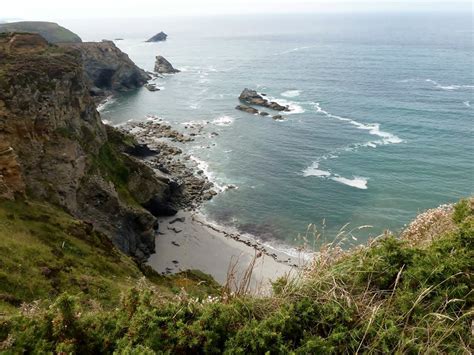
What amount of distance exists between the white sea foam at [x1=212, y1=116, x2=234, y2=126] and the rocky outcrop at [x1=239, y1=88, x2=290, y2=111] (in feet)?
41.2

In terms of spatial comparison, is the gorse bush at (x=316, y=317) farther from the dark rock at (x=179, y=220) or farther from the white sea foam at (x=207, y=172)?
the white sea foam at (x=207, y=172)

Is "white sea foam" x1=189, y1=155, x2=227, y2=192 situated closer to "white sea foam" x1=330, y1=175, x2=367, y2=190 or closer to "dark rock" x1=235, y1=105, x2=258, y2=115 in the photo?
"white sea foam" x1=330, y1=175, x2=367, y2=190

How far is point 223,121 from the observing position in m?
98.5

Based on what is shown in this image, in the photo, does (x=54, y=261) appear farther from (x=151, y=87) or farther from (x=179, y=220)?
(x=151, y=87)

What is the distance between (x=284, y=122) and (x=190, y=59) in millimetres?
118155

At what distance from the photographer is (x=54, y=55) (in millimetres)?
50562

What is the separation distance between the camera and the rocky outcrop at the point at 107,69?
132625 millimetres

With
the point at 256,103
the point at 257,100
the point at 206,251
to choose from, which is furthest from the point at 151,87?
the point at 206,251

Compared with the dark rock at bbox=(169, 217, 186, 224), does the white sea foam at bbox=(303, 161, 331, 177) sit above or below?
above

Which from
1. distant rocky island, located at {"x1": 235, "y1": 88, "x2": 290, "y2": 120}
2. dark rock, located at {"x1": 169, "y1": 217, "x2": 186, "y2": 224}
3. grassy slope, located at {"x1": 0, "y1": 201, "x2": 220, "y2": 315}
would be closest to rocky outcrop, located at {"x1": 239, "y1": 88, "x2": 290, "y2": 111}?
distant rocky island, located at {"x1": 235, "y1": 88, "x2": 290, "y2": 120}

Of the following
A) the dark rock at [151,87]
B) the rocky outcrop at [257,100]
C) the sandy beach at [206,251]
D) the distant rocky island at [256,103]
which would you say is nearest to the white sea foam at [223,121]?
the distant rocky island at [256,103]

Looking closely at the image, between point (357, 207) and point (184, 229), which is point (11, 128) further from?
point (357, 207)

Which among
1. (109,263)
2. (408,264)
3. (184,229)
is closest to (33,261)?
(109,263)

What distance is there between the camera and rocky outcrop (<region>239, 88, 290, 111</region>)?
105 metres
